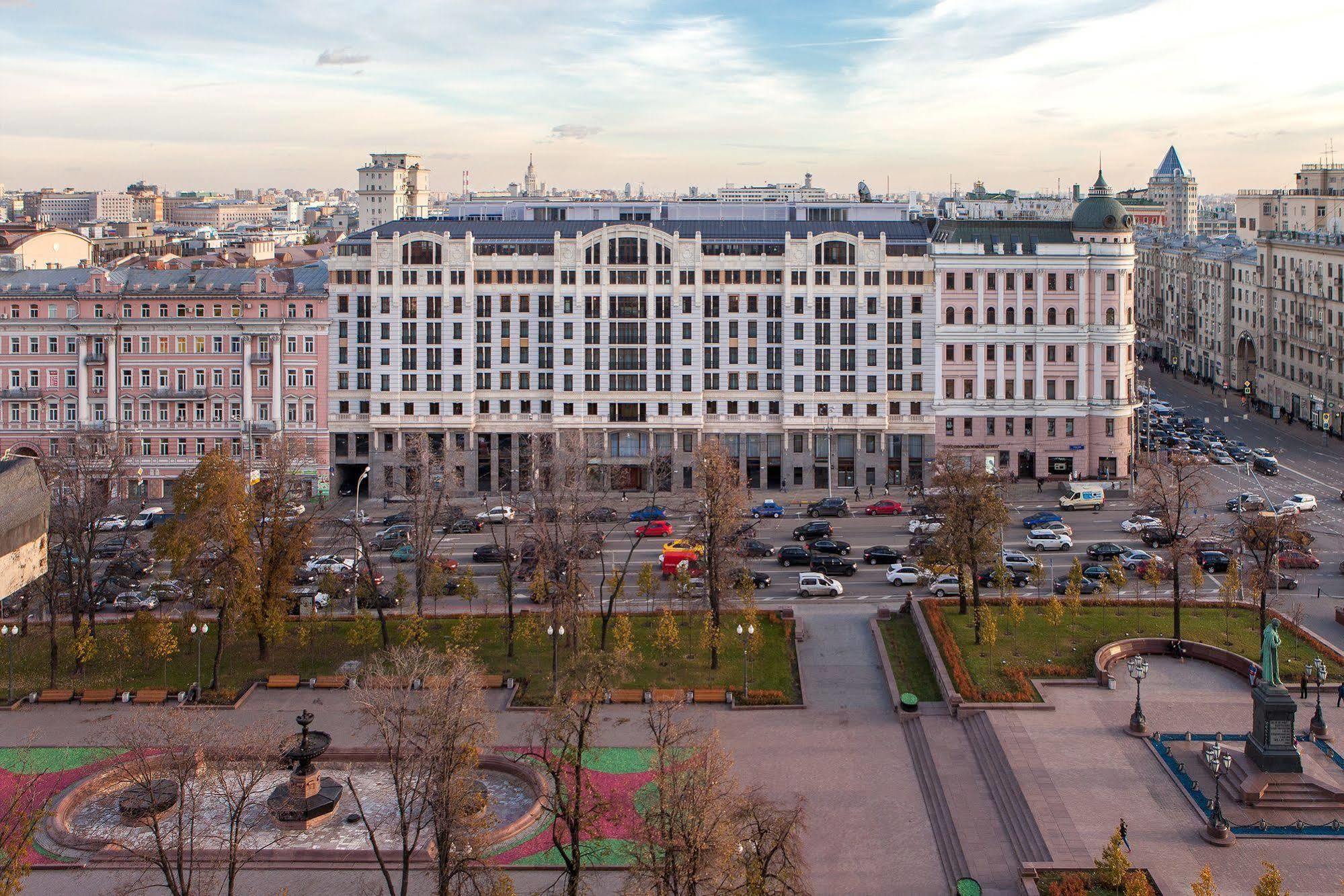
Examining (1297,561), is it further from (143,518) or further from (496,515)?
(143,518)

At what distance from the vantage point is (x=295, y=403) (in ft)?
348

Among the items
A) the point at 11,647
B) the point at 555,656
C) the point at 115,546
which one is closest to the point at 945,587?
the point at 555,656

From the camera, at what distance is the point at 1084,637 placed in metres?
66.6

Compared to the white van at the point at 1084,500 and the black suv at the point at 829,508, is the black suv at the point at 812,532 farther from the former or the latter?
the white van at the point at 1084,500

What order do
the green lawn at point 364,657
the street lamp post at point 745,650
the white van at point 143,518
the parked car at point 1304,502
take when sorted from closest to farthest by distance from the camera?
the street lamp post at point 745,650
the green lawn at point 364,657
the parked car at point 1304,502
the white van at point 143,518

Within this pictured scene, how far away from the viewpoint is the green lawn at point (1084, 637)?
202 feet

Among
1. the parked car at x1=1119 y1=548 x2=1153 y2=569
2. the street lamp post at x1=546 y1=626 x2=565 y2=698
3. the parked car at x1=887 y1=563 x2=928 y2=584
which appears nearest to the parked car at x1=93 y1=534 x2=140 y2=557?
the street lamp post at x1=546 y1=626 x2=565 y2=698

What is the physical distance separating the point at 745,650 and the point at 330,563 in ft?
93.3

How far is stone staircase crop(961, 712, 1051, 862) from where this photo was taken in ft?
147

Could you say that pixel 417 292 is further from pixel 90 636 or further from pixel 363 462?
pixel 90 636

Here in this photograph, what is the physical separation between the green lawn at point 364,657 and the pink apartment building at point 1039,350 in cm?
4230

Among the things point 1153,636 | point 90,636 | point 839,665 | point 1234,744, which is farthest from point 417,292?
point 1234,744

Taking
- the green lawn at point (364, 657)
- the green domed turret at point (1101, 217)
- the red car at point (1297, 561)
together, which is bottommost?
the green lawn at point (364, 657)

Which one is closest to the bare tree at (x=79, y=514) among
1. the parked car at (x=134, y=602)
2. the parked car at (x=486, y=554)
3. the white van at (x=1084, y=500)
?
the parked car at (x=134, y=602)
